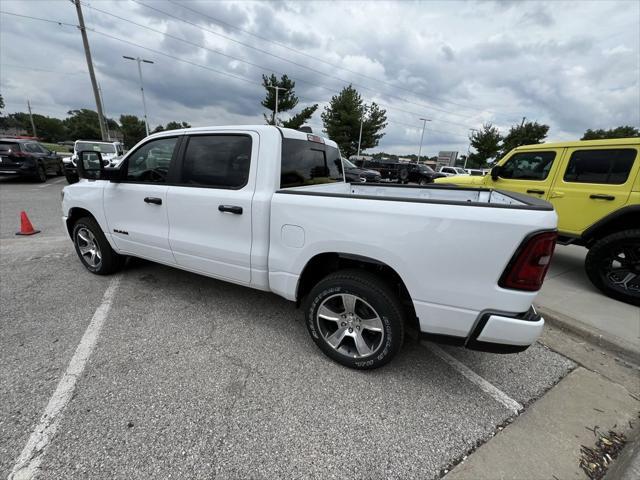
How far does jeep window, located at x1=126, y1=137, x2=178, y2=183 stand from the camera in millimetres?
3090

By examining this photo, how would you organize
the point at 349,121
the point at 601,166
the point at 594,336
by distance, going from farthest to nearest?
the point at 349,121
the point at 601,166
the point at 594,336

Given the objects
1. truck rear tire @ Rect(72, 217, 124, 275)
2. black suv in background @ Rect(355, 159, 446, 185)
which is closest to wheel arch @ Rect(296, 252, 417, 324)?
truck rear tire @ Rect(72, 217, 124, 275)

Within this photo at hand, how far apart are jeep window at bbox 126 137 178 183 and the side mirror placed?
39 cm

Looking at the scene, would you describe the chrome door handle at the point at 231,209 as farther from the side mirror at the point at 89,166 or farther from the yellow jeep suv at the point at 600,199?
the yellow jeep suv at the point at 600,199

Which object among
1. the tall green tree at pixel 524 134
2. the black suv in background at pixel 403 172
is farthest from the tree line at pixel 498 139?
the black suv in background at pixel 403 172

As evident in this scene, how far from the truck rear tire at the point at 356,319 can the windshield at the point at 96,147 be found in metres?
16.2

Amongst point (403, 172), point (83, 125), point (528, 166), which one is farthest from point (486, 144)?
point (83, 125)

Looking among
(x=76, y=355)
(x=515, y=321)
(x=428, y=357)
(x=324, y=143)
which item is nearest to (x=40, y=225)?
(x=76, y=355)

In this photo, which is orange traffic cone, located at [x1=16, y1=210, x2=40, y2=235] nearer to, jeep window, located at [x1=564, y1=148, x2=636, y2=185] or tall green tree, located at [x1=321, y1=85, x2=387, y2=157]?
jeep window, located at [x1=564, y1=148, x2=636, y2=185]

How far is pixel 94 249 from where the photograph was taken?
3.92 metres

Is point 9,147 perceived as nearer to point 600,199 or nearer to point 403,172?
point 600,199

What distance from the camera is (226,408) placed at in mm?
2016

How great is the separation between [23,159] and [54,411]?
13.8m

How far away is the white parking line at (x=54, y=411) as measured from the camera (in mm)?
1589
